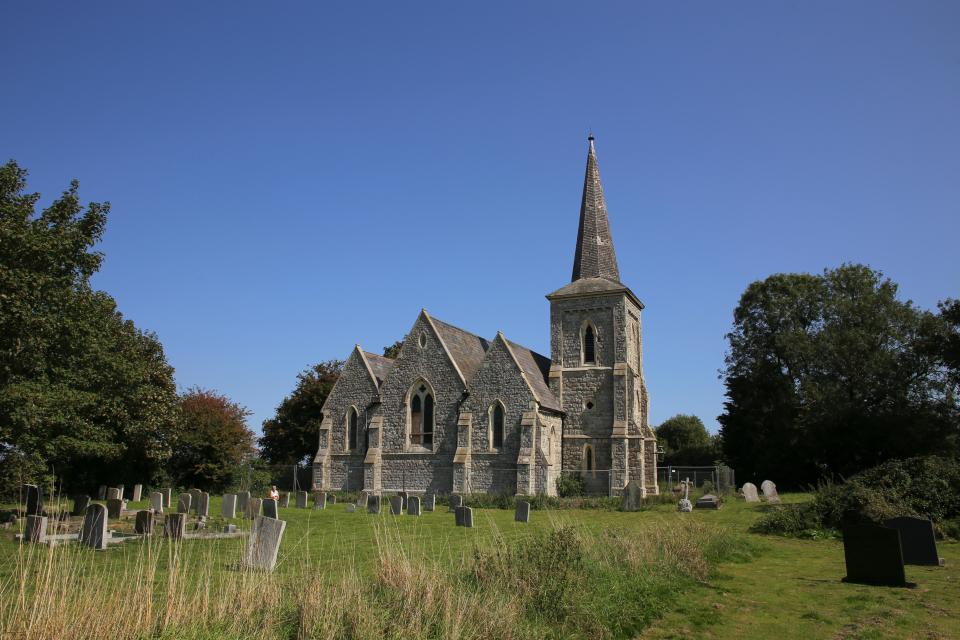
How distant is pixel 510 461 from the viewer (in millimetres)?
32531

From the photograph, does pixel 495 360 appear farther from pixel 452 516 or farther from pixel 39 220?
pixel 39 220

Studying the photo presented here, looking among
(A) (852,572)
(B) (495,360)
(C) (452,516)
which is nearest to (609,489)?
(B) (495,360)

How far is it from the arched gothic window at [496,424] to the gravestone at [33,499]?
1877 cm

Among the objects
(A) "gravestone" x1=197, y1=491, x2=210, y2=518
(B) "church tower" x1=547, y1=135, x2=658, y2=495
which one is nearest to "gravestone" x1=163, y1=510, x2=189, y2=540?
(A) "gravestone" x1=197, y1=491, x2=210, y2=518

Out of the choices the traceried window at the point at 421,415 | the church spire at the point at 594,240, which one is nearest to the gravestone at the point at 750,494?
the church spire at the point at 594,240

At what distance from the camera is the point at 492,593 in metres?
8.34

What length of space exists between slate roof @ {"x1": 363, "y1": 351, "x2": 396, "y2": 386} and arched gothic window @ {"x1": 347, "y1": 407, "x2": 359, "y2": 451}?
80.4 inches

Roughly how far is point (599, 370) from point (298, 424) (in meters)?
21.3

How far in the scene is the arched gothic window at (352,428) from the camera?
36688 millimetres

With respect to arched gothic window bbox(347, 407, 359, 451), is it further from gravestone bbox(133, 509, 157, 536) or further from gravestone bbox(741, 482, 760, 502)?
gravestone bbox(133, 509, 157, 536)

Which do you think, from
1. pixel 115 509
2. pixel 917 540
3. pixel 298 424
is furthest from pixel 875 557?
pixel 298 424

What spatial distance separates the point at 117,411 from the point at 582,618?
19.7 m

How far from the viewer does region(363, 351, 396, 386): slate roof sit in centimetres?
3744

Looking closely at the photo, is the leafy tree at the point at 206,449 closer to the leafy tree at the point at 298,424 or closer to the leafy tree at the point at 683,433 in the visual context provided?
the leafy tree at the point at 298,424
